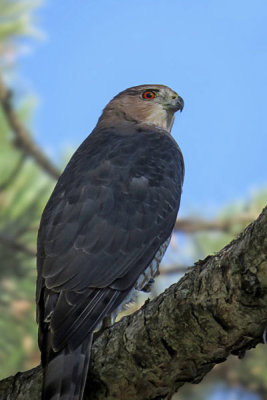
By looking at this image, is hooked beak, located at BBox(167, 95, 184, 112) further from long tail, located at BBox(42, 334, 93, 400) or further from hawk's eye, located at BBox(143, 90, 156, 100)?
long tail, located at BBox(42, 334, 93, 400)

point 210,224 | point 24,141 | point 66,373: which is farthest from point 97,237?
point 210,224

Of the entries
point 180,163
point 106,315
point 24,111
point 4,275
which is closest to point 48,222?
point 106,315

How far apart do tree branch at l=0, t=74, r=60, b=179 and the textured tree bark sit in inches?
128

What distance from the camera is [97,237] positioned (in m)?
4.58

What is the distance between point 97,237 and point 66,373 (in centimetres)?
102

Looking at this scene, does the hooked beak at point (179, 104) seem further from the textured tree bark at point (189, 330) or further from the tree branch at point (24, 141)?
the textured tree bark at point (189, 330)

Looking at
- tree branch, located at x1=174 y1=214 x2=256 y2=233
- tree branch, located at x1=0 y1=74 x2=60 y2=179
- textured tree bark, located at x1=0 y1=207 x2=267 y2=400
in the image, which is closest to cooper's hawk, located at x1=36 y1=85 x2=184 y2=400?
textured tree bark, located at x1=0 y1=207 x2=267 y2=400

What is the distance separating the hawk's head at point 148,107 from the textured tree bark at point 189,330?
2850 millimetres

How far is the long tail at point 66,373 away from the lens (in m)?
3.72

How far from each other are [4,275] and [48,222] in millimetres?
2621

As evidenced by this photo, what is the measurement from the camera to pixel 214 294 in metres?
3.32

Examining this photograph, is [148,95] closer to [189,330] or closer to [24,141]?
[24,141]

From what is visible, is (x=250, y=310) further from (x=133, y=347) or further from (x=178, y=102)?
(x=178, y=102)

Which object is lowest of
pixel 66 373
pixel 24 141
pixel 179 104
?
pixel 66 373
